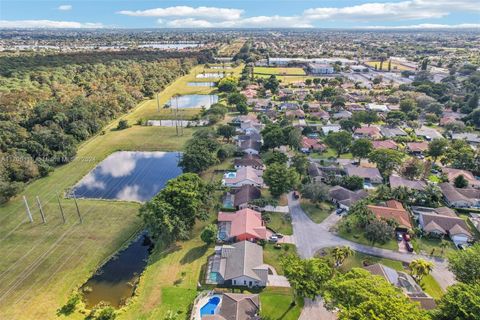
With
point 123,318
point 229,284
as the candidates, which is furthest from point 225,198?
point 123,318

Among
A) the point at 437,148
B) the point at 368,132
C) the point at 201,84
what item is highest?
the point at 201,84

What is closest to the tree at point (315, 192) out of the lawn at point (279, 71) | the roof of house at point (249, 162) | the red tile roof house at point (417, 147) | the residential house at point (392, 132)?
the roof of house at point (249, 162)

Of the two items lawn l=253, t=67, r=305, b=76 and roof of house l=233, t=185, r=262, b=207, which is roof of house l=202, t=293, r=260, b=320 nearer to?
roof of house l=233, t=185, r=262, b=207

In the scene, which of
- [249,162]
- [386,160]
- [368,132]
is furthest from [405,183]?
[249,162]

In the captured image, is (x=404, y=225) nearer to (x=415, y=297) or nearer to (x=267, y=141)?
(x=415, y=297)

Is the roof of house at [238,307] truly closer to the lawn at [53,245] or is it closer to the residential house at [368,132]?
the lawn at [53,245]

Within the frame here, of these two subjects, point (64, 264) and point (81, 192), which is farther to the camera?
point (81, 192)

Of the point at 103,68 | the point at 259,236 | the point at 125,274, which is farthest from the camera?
the point at 103,68

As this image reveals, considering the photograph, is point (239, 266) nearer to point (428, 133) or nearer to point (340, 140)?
point (340, 140)
